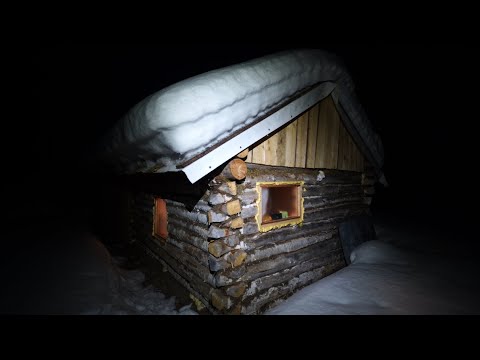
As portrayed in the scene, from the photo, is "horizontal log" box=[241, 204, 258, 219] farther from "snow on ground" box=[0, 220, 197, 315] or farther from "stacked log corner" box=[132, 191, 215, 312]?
"snow on ground" box=[0, 220, 197, 315]

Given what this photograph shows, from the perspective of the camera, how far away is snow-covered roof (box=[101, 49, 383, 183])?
9.84 feet

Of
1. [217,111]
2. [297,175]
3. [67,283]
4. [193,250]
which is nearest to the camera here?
[217,111]

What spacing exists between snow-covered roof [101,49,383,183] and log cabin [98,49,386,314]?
18mm

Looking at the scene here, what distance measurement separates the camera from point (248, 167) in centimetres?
415

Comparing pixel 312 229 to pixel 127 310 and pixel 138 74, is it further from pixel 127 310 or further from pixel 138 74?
pixel 138 74

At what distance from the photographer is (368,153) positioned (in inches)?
276

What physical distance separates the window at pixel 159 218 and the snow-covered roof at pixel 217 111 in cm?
183

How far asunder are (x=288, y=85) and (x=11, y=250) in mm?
7632

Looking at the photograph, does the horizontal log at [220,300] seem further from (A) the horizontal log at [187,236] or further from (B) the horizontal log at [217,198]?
(B) the horizontal log at [217,198]

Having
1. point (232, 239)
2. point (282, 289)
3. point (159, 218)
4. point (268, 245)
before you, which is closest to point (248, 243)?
point (232, 239)

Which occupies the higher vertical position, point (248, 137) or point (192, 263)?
point (248, 137)

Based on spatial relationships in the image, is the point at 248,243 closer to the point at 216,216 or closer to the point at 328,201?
the point at 216,216

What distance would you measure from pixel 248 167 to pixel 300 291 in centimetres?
299

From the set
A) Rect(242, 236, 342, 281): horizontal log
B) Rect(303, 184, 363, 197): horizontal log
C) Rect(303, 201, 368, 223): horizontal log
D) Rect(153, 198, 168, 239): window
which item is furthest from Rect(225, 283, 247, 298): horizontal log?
Rect(153, 198, 168, 239): window
